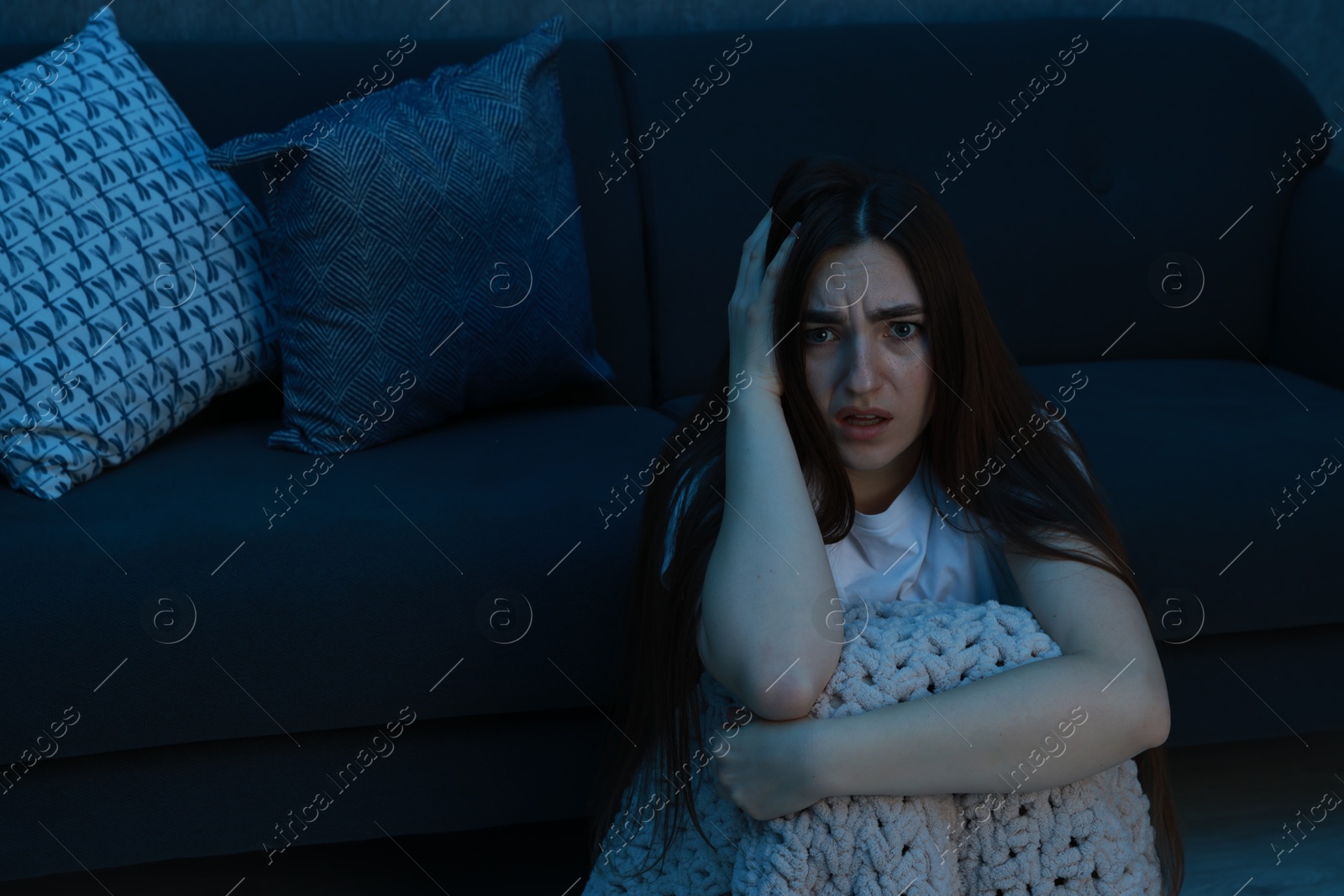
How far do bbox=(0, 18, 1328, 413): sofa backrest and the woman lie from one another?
0.64 meters

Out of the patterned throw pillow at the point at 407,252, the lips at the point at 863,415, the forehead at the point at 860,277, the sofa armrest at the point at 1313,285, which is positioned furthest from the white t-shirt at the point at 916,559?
the sofa armrest at the point at 1313,285

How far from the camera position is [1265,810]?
1648 mm

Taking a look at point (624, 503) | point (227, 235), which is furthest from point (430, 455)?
point (227, 235)

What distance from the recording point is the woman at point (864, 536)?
3.18 feet

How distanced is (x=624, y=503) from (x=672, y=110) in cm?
76

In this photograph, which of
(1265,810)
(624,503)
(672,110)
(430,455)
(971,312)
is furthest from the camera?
(672,110)

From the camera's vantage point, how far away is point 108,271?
4.82ft

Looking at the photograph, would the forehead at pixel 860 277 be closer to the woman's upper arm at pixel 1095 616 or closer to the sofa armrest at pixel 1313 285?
the woman's upper arm at pixel 1095 616

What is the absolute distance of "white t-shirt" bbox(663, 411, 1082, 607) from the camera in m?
1.18

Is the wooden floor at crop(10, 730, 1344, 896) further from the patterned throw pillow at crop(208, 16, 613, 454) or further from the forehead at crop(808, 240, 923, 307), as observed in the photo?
the forehead at crop(808, 240, 923, 307)

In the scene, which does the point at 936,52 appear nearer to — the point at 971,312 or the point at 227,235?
the point at 971,312

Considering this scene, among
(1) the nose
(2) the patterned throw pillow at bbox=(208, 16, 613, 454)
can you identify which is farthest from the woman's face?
(2) the patterned throw pillow at bbox=(208, 16, 613, 454)

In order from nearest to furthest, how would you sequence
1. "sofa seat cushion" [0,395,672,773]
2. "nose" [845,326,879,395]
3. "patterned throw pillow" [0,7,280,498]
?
"nose" [845,326,879,395] → "sofa seat cushion" [0,395,672,773] → "patterned throw pillow" [0,7,280,498]

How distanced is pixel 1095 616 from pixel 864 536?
0.76ft
